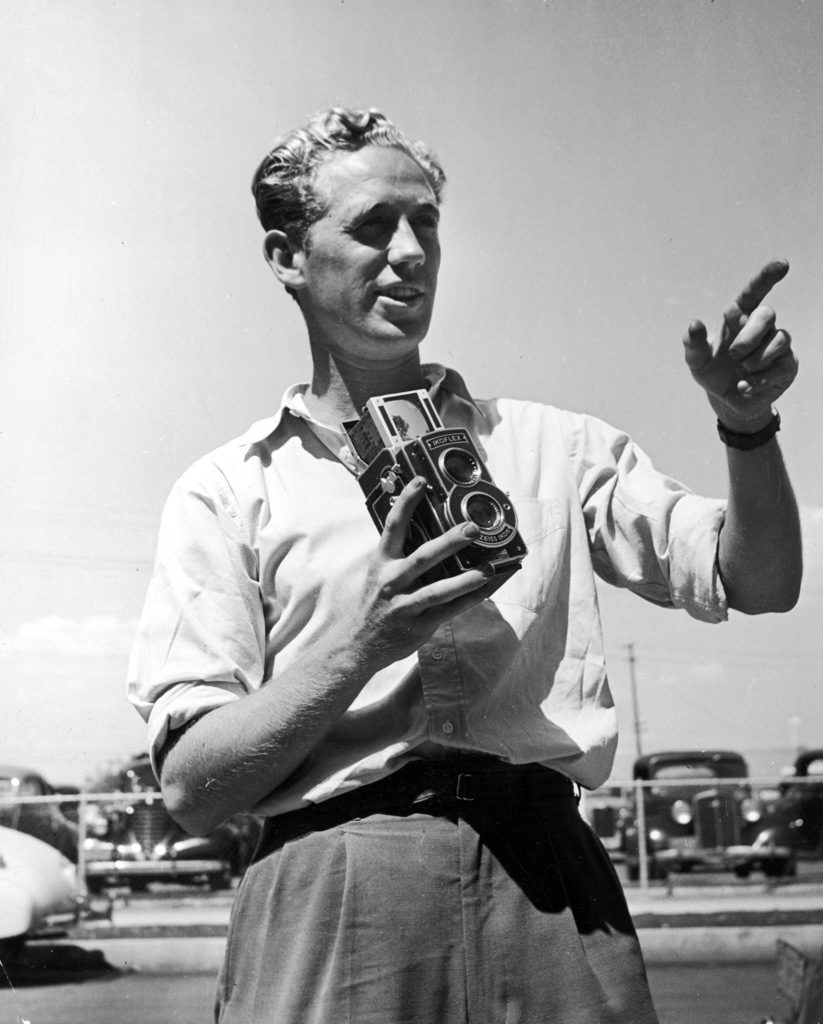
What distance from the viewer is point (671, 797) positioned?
6.46 m

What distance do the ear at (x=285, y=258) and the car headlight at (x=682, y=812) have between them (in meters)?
5.51

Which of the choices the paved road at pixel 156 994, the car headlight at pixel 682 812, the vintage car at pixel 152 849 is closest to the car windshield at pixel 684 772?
the car headlight at pixel 682 812

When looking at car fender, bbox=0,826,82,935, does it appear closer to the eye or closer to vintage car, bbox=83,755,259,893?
vintage car, bbox=83,755,259,893

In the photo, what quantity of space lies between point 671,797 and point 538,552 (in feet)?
18.7

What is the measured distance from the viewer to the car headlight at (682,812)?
624 centimetres

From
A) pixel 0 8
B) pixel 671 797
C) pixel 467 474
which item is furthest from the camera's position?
pixel 671 797

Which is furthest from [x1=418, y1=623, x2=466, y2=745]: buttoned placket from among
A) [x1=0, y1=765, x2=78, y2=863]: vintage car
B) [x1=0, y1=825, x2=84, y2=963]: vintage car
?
[x1=0, y1=825, x2=84, y2=963]: vintage car

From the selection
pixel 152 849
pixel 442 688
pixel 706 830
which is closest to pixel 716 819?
pixel 706 830

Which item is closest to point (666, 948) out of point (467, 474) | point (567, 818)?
point (567, 818)

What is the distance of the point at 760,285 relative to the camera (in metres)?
0.93

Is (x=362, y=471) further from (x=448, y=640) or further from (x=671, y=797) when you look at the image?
(x=671, y=797)

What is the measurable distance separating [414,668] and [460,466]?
0.69ft

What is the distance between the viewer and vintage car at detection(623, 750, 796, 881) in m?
5.66

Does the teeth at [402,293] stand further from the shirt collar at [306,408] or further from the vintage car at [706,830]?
the vintage car at [706,830]
